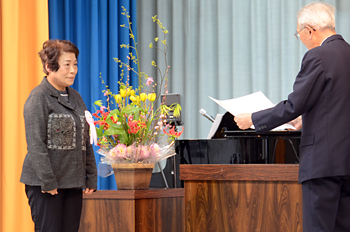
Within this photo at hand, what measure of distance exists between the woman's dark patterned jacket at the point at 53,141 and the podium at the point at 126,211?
35 cm

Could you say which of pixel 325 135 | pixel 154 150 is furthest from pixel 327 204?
pixel 154 150

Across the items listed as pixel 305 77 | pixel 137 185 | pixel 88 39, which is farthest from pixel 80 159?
A: pixel 88 39

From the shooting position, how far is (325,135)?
151 cm

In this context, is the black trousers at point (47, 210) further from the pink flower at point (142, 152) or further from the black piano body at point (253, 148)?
the black piano body at point (253, 148)

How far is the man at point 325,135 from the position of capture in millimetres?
1488

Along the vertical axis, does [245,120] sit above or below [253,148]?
above

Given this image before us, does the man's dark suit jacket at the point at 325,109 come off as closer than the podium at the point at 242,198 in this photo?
Yes

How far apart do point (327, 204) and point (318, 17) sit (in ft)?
2.21

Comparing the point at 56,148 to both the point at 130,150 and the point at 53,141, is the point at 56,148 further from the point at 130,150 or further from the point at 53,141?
the point at 130,150

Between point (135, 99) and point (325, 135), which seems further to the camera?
point (135, 99)

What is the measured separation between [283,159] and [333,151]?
0.64m

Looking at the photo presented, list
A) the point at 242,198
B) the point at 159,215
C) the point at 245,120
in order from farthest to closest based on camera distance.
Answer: the point at 159,215
the point at 242,198
the point at 245,120

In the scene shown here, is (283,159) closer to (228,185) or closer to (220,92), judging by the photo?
(228,185)

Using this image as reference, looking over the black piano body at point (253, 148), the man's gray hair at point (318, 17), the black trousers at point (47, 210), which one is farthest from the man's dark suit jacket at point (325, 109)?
the black trousers at point (47, 210)
